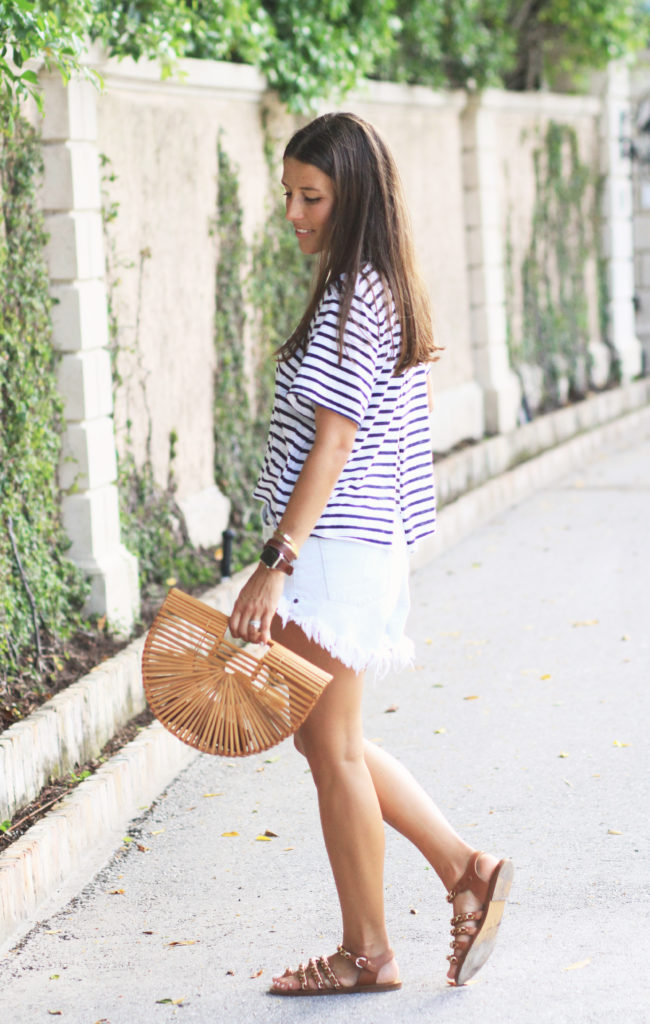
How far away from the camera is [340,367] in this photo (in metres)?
3.18

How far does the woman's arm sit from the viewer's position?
10.4 feet

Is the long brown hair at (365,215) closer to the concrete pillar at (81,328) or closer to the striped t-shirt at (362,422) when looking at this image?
the striped t-shirt at (362,422)

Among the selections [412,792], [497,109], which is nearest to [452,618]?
[412,792]

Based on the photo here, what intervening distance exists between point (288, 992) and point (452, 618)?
14.0 feet

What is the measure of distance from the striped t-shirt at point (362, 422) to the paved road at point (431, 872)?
1.11 metres

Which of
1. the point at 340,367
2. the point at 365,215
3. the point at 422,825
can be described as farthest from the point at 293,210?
the point at 422,825

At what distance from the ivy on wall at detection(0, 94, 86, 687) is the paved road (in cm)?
92

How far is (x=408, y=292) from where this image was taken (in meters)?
3.29

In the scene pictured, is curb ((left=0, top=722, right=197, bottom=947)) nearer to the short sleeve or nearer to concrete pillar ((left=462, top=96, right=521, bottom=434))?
the short sleeve

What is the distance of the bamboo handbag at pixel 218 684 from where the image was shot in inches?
125

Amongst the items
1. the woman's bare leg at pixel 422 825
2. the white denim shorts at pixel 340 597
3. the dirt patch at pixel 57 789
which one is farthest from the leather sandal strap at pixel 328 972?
the dirt patch at pixel 57 789

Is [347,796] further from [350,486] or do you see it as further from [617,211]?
[617,211]

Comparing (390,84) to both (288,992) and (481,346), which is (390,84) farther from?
(288,992)

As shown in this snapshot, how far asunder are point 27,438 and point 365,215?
9.78ft
